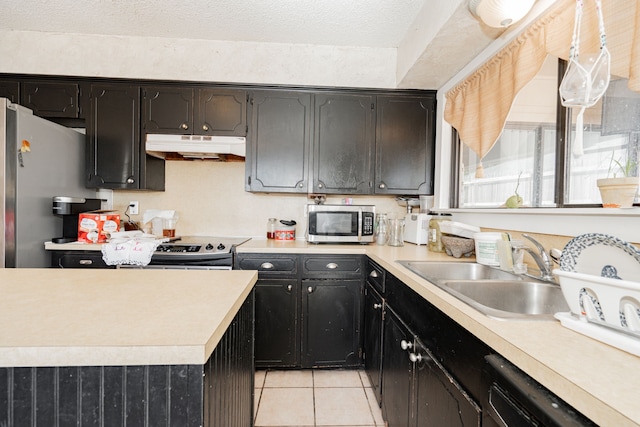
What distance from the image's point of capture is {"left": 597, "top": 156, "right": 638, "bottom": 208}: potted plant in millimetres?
1022

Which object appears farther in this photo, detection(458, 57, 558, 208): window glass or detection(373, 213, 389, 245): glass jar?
detection(373, 213, 389, 245): glass jar

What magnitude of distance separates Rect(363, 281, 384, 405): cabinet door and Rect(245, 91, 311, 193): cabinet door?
1077mm

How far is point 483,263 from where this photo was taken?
5.11 feet

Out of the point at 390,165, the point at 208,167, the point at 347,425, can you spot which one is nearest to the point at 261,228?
the point at 208,167

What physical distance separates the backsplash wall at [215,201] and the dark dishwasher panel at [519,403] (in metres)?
2.21

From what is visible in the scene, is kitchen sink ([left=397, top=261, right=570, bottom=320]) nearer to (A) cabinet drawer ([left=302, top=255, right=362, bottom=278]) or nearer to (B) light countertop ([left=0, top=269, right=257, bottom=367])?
(B) light countertop ([left=0, top=269, right=257, bottom=367])

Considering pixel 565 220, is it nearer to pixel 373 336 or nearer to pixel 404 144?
pixel 373 336

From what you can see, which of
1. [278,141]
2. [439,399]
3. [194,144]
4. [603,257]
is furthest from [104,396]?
[278,141]

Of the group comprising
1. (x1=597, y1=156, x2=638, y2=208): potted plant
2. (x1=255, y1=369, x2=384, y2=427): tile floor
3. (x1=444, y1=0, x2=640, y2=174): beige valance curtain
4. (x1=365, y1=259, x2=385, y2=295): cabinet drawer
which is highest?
(x1=444, y1=0, x2=640, y2=174): beige valance curtain

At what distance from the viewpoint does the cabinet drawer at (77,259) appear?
7.00 feet

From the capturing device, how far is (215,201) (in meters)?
2.82

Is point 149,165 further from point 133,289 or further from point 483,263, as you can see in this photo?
point 483,263

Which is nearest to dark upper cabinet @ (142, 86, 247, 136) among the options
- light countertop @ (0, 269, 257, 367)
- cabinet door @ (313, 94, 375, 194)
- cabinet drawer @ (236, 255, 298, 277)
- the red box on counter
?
cabinet door @ (313, 94, 375, 194)

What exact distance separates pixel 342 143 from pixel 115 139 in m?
1.79
